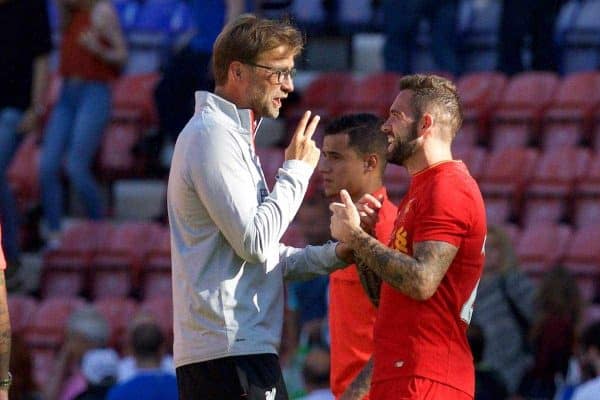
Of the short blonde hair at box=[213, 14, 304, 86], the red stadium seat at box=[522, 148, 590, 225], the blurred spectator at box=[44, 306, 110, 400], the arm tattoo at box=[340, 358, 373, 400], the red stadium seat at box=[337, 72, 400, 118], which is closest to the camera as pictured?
the short blonde hair at box=[213, 14, 304, 86]

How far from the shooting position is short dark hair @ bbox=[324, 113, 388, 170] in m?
5.35

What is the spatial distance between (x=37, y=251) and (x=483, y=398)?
448 centimetres

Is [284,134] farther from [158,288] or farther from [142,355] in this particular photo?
[142,355]

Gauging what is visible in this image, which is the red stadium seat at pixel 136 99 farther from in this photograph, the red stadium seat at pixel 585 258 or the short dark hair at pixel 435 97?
the short dark hair at pixel 435 97

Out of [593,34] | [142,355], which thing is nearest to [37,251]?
[142,355]

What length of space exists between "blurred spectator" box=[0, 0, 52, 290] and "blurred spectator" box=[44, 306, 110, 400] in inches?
41.0

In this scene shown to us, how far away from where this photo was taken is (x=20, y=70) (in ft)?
32.0

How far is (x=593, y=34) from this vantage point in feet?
37.1

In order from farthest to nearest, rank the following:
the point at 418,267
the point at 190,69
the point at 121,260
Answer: the point at 121,260 < the point at 190,69 < the point at 418,267

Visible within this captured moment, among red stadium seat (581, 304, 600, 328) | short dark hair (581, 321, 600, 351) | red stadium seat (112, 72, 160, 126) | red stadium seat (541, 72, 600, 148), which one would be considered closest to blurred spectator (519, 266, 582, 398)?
red stadium seat (581, 304, 600, 328)

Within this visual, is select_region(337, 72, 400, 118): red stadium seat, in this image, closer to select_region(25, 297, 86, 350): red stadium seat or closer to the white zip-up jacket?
select_region(25, 297, 86, 350): red stadium seat

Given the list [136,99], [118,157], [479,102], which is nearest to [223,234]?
[479,102]

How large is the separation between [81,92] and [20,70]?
87cm

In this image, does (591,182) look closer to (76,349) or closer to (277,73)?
(76,349)
